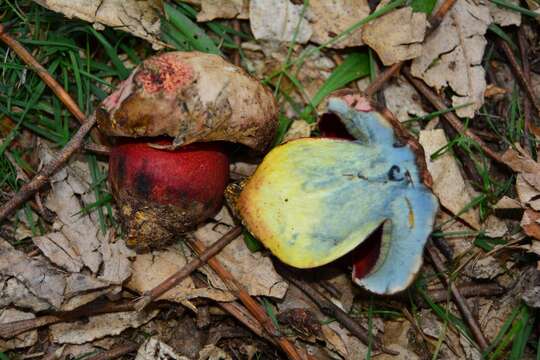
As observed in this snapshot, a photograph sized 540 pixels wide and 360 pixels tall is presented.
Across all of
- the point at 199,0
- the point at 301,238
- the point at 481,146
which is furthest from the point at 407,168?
the point at 199,0

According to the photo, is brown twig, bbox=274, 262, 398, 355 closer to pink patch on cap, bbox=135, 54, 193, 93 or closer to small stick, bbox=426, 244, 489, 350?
small stick, bbox=426, 244, 489, 350

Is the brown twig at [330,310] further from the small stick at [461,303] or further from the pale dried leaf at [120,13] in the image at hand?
the pale dried leaf at [120,13]

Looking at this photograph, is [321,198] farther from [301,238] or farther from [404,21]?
[404,21]

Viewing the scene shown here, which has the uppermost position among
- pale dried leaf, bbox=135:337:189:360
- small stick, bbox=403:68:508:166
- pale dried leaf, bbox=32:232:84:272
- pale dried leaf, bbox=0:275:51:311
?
small stick, bbox=403:68:508:166

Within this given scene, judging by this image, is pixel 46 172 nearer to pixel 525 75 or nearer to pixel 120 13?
pixel 120 13

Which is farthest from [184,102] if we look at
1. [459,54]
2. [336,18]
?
[459,54]

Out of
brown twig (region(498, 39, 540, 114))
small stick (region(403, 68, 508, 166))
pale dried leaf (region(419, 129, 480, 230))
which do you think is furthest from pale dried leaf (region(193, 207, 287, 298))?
brown twig (region(498, 39, 540, 114))
